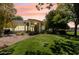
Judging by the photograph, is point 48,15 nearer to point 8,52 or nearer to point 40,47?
point 40,47

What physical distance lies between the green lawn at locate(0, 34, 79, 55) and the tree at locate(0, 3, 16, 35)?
0.73 ft

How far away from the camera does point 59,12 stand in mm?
1849

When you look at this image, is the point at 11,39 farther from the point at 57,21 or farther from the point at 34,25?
the point at 57,21

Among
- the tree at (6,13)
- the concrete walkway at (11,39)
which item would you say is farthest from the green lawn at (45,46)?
the tree at (6,13)

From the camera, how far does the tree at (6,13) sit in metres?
1.81

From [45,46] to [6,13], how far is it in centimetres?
47

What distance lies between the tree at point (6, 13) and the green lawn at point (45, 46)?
0.22 meters

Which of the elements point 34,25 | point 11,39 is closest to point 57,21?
point 34,25

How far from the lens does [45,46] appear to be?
70.7 inches

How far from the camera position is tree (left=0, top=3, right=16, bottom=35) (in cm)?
181

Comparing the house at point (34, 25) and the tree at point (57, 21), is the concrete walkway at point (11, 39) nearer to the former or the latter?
the house at point (34, 25)

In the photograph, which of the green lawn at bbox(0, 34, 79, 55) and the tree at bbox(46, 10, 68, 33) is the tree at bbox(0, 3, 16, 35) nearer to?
the green lawn at bbox(0, 34, 79, 55)

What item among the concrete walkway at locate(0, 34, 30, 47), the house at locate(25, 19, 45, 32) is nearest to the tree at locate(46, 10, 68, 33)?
the house at locate(25, 19, 45, 32)

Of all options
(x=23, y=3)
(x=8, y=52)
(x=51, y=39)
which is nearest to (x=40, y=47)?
(x=51, y=39)
